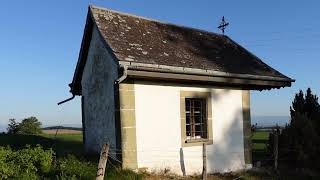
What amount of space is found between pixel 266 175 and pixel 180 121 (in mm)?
3607

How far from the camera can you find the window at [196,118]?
45.6 feet

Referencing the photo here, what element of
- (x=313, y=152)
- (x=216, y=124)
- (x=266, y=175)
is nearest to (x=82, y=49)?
(x=216, y=124)

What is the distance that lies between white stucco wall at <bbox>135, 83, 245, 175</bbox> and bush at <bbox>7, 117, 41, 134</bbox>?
1780 cm

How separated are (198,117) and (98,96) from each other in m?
3.31

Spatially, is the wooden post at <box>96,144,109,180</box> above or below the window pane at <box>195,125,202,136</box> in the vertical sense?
below

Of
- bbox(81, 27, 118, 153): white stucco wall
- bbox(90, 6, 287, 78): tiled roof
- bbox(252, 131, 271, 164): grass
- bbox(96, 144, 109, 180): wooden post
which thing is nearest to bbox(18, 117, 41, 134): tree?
bbox(252, 131, 271, 164): grass

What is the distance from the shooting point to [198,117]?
46.4 ft

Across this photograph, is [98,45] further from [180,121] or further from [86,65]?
[180,121]

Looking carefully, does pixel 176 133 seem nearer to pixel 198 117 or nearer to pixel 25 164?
pixel 198 117

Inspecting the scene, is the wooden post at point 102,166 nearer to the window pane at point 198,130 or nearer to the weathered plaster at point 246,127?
the window pane at point 198,130

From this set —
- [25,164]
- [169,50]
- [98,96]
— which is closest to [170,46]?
[169,50]

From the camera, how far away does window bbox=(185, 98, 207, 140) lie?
13914 mm

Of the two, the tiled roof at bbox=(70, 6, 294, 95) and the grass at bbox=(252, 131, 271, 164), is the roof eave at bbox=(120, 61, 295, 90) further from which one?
the grass at bbox=(252, 131, 271, 164)

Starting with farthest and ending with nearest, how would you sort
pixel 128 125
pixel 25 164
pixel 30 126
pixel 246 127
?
pixel 30 126 < pixel 246 127 < pixel 128 125 < pixel 25 164
